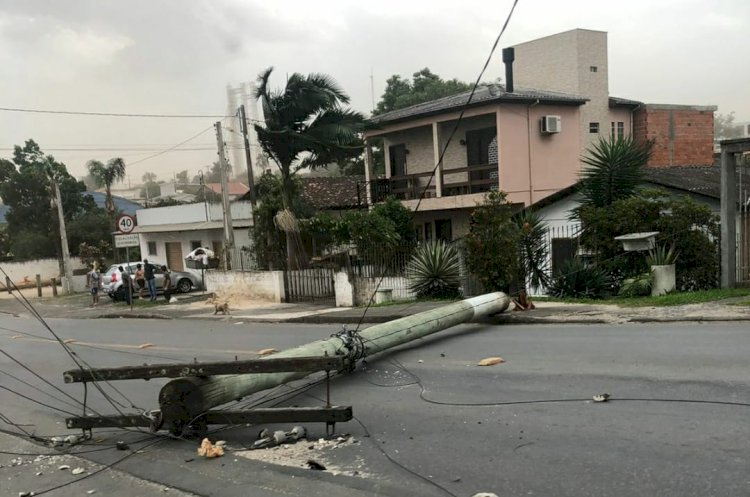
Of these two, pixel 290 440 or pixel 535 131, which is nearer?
A: pixel 290 440

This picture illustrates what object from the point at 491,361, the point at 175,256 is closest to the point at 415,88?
the point at 175,256

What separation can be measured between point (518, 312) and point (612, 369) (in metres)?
4.91

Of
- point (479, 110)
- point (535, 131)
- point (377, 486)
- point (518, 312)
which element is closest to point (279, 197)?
point (479, 110)

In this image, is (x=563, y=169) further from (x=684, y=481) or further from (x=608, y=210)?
(x=684, y=481)

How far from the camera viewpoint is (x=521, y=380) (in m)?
6.63

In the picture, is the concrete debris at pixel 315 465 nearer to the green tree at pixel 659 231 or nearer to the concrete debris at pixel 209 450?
the concrete debris at pixel 209 450

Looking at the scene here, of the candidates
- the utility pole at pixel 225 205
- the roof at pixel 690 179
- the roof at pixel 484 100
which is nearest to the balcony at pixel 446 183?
the roof at pixel 484 100

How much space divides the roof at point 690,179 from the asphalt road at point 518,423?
300 inches

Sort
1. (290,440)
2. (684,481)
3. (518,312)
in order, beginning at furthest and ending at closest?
(518,312) → (290,440) → (684,481)

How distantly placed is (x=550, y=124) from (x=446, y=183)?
4645 mm

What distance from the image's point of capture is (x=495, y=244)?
13.3 m

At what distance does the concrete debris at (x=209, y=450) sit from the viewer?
5082mm

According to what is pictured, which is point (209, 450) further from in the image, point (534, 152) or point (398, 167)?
point (398, 167)

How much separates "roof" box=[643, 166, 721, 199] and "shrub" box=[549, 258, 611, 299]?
147 inches
